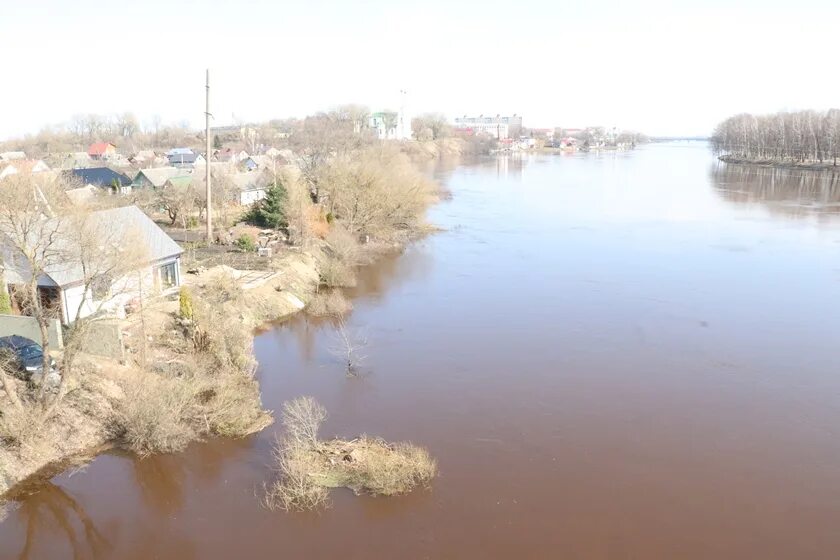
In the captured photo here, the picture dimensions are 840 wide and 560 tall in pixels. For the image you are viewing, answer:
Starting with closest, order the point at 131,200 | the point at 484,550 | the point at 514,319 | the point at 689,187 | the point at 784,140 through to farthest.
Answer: the point at 484,550 < the point at 514,319 < the point at 131,200 < the point at 689,187 < the point at 784,140

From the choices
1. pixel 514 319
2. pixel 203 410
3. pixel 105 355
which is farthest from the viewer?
pixel 514 319

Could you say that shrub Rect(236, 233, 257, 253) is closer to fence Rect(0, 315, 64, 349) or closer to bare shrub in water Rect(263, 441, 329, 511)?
fence Rect(0, 315, 64, 349)

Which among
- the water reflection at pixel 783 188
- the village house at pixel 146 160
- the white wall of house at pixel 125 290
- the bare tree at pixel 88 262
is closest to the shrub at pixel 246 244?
the white wall of house at pixel 125 290

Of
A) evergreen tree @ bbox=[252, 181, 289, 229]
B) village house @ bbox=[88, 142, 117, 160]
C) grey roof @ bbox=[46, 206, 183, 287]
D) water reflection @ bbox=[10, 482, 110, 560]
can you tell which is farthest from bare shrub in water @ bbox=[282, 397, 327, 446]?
village house @ bbox=[88, 142, 117, 160]

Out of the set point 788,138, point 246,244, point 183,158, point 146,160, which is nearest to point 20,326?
point 246,244

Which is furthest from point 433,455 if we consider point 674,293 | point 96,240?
point 674,293

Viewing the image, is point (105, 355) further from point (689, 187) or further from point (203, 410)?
point (689, 187)
